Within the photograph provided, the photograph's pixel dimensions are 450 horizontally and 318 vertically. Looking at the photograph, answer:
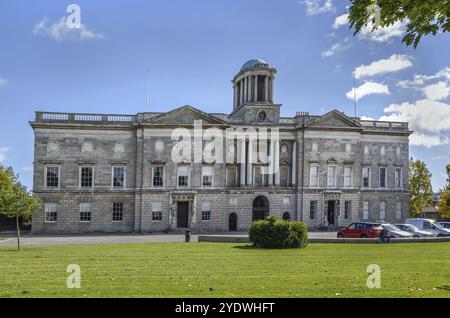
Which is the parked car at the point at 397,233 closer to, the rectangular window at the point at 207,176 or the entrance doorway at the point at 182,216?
the rectangular window at the point at 207,176

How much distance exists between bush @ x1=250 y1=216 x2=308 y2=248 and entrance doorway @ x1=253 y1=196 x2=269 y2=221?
24.7 meters

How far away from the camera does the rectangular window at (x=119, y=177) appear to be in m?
50.9

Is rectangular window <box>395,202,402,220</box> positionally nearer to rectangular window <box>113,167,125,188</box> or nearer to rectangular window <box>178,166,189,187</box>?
rectangular window <box>178,166,189,187</box>

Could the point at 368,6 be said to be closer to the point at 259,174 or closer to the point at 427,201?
the point at 259,174

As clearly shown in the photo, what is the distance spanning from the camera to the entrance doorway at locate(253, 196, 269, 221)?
175ft

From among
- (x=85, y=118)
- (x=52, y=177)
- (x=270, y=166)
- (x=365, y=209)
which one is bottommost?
(x=365, y=209)

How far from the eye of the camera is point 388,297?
11430 mm

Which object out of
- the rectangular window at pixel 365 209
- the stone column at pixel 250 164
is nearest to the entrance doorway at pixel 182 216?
the stone column at pixel 250 164

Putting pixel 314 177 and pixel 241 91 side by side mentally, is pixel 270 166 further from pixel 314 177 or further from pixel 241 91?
pixel 241 91

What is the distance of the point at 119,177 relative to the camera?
2007 inches

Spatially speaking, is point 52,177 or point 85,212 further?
point 85,212

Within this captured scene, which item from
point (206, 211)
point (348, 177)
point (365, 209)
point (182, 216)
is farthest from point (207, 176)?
point (365, 209)

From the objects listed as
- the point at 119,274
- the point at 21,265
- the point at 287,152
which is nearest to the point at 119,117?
the point at 287,152

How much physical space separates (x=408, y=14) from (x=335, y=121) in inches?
1789
